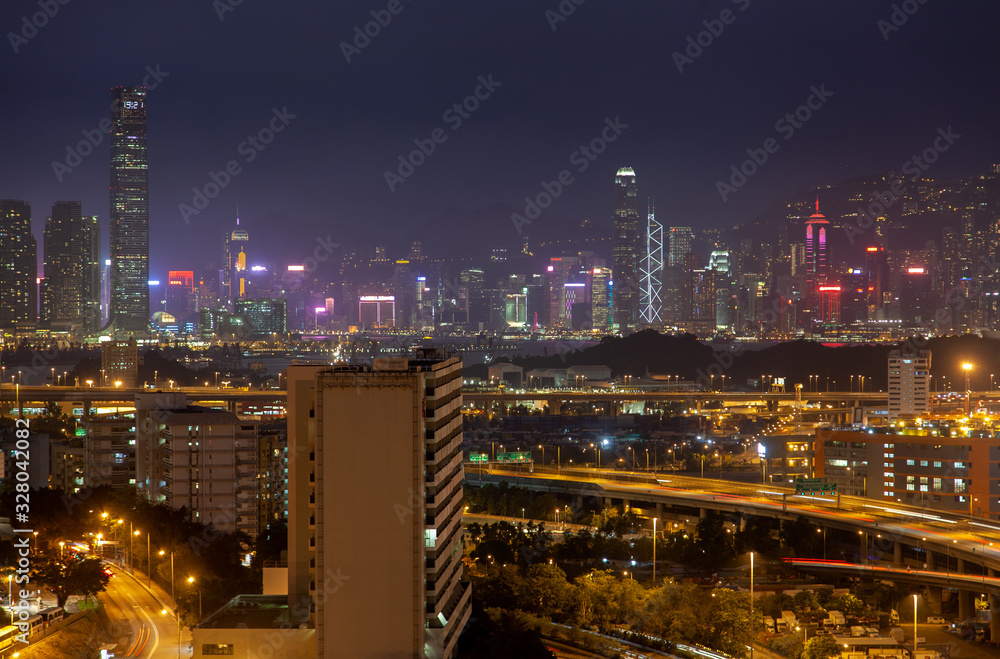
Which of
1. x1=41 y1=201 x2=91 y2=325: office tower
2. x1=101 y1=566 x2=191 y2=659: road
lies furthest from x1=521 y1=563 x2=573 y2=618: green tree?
x1=41 y1=201 x2=91 y2=325: office tower

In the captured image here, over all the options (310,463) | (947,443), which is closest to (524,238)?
(947,443)

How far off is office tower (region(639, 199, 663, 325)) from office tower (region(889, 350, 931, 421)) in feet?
187

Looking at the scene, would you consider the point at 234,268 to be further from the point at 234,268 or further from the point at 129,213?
the point at 129,213

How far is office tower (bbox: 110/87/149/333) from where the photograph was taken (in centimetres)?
6588

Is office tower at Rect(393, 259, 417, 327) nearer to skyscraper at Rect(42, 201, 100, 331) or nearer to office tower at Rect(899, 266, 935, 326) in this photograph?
skyscraper at Rect(42, 201, 100, 331)

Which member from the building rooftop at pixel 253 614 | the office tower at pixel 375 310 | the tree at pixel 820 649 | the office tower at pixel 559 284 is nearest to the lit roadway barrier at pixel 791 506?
the tree at pixel 820 649

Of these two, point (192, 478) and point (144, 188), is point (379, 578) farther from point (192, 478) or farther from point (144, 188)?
point (144, 188)

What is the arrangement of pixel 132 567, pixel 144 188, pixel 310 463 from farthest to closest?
1. pixel 144 188
2. pixel 132 567
3. pixel 310 463

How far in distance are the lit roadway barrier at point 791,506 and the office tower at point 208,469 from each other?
6.59 metres

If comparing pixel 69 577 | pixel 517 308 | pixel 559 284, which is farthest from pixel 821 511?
pixel 559 284

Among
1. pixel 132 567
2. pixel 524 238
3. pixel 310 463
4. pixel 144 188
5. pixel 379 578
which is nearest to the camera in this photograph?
pixel 379 578

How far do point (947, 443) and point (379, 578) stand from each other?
42.3ft

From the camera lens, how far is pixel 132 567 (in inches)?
569

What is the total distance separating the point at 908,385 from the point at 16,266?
161 ft
